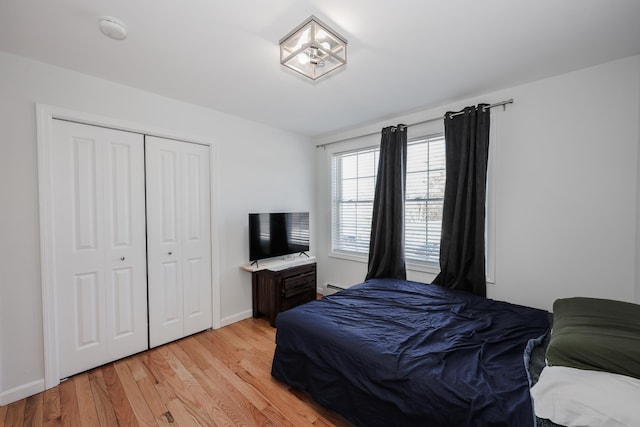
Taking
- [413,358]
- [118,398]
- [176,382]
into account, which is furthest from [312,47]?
[118,398]

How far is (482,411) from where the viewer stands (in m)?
1.16

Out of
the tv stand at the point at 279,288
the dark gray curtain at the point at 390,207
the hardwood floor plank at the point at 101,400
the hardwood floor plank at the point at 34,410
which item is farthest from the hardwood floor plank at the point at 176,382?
the dark gray curtain at the point at 390,207

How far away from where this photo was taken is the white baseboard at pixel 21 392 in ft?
5.91

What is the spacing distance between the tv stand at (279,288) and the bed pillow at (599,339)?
241 cm

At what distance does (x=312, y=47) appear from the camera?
1.59 m

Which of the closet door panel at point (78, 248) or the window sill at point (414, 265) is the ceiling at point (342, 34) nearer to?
the closet door panel at point (78, 248)

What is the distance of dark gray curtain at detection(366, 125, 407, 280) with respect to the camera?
3115mm

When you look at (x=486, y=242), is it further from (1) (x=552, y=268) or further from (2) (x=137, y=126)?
(2) (x=137, y=126)

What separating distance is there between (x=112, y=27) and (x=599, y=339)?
9.81 ft

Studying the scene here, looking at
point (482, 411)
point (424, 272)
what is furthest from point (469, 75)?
point (482, 411)

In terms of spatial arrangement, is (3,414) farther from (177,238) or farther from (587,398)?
(587,398)

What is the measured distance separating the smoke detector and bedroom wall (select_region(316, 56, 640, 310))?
115 inches

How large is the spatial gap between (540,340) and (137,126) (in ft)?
11.6

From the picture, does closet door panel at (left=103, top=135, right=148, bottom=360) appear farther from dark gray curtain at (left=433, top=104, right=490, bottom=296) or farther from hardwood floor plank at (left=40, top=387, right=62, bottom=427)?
dark gray curtain at (left=433, top=104, right=490, bottom=296)
